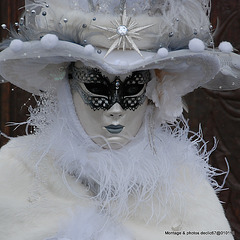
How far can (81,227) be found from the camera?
1.82 m

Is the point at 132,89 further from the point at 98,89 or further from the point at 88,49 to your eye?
the point at 88,49

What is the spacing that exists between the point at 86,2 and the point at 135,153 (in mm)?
494

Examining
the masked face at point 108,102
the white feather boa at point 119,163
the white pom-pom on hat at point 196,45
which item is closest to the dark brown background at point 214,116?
the white feather boa at point 119,163

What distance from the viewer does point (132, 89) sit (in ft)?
6.17

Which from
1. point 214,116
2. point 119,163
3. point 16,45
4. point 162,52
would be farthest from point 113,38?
point 214,116

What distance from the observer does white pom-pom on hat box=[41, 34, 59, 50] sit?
1699 mm

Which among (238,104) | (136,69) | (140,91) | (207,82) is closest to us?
(136,69)

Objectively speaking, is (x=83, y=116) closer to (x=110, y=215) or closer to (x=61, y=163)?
(x=61, y=163)

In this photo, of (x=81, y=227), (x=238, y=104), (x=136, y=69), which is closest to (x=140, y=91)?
(x=136, y=69)

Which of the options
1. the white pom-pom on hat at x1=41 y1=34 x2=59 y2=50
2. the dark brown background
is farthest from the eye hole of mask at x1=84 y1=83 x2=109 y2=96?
the dark brown background

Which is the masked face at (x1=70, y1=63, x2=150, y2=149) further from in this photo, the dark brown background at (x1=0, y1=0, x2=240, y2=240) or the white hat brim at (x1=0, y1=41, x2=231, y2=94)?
the dark brown background at (x1=0, y1=0, x2=240, y2=240)

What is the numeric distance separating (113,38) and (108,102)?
196mm

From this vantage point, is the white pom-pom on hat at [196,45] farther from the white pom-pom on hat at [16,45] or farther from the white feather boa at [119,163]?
the white pom-pom on hat at [16,45]

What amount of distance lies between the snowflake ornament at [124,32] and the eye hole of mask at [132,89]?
0.12m
